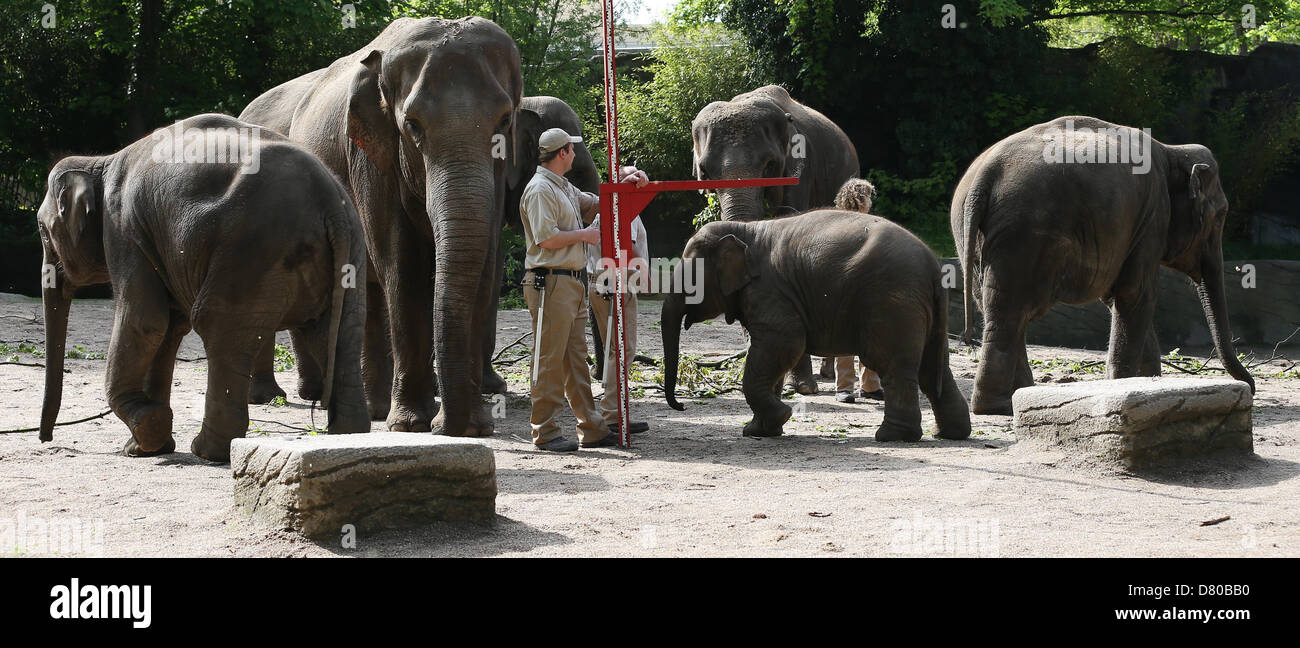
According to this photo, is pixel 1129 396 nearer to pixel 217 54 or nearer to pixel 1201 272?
pixel 1201 272

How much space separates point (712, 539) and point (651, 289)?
375cm

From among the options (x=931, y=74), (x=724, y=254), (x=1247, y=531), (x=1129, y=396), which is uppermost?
(x=931, y=74)

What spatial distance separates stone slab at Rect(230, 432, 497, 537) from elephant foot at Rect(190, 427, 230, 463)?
1.46m

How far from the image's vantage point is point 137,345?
6906mm

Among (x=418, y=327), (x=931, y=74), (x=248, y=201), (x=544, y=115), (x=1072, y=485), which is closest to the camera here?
(x=1072, y=485)

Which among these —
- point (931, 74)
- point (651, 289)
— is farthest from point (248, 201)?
point (931, 74)

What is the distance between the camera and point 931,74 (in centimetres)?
2189

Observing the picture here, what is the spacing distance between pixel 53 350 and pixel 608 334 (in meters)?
3.32

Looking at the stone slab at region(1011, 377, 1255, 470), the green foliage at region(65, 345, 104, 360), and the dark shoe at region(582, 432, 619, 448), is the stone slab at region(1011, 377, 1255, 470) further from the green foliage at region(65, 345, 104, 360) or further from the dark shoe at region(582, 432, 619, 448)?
the green foliage at region(65, 345, 104, 360)

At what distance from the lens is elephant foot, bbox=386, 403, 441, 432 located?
777 centimetres

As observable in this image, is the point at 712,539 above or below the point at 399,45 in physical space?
below

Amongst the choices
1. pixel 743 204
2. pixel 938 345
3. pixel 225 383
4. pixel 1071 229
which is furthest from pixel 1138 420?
pixel 743 204

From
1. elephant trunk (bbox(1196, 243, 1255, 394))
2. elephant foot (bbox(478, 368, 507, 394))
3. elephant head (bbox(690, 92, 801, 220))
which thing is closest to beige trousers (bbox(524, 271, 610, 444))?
elephant foot (bbox(478, 368, 507, 394))

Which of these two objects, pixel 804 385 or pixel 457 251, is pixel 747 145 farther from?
pixel 457 251
